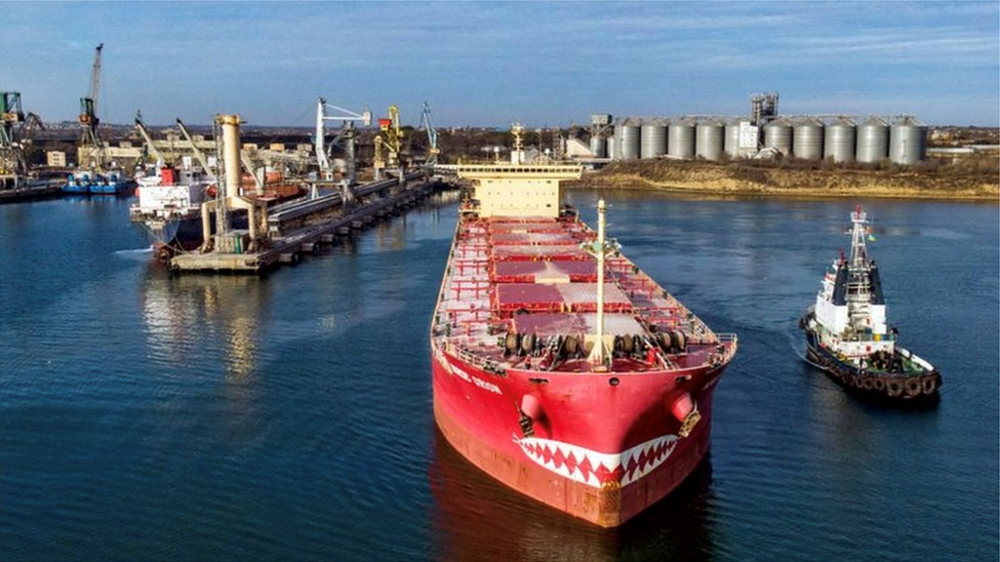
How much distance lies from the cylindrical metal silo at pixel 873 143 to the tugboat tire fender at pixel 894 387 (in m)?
89.6

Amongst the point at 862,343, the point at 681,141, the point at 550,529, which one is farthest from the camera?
the point at 681,141

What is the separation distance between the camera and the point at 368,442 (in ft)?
59.5

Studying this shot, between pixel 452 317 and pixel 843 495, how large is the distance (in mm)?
8245

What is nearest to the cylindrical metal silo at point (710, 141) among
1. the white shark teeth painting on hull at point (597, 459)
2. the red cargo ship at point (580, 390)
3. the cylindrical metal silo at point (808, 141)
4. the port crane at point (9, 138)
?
the cylindrical metal silo at point (808, 141)

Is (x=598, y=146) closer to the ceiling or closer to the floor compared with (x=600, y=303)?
closer to the ceiling

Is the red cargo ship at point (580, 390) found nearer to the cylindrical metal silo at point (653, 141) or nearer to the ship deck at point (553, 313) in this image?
the ship deck at point (553, 313)

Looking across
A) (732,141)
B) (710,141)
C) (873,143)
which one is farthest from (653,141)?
(873,143)

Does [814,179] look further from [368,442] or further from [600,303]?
[600,303]

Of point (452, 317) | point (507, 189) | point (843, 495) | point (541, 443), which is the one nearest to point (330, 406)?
point (452, 317)

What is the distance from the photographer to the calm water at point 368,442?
14242mm

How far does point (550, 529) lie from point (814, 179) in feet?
271

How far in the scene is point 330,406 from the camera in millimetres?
20344

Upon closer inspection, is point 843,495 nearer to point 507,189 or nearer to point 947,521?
point 947,521

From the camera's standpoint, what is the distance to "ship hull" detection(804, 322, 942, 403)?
20.8 m
